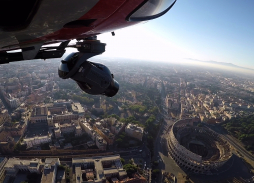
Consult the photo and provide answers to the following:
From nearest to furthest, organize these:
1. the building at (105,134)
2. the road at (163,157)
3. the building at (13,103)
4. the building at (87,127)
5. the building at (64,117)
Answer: the road at (163,157)
the building at (105,134)
the building at (87,127)
the building at (64,117)
the building at (13,103)

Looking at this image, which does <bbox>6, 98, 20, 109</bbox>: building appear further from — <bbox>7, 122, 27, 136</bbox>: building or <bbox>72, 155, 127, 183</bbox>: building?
<bbox>72, 155, 127, 183</bbox>: building

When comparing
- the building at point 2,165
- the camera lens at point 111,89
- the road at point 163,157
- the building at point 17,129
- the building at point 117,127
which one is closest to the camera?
the camera lens at point 111,89

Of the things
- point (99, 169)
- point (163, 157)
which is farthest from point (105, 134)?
point (163, 157)

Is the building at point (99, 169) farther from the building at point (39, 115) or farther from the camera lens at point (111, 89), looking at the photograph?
the camera lens at point (111, 89)

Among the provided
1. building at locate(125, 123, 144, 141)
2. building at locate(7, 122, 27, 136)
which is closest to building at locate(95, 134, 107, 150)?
building at locate(125, 123, 144, 141)

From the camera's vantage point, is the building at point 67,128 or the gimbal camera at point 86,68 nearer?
the gimbal camera at point 86,68

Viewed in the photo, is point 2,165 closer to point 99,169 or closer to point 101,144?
point 99,169

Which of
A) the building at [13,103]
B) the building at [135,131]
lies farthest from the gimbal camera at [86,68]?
the building at [13,103]

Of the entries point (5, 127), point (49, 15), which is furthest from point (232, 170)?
point (5, 127)
